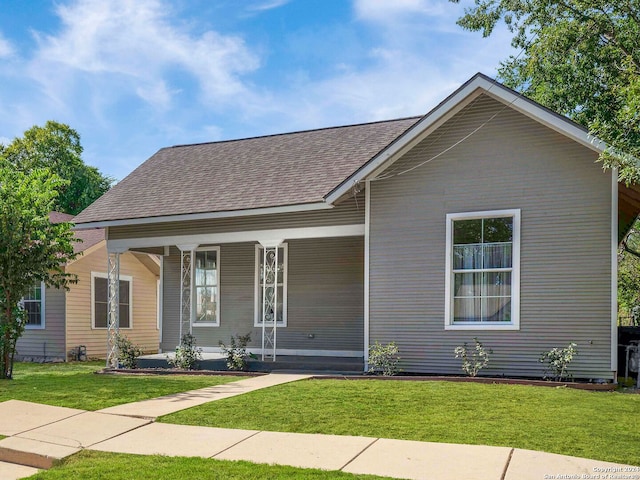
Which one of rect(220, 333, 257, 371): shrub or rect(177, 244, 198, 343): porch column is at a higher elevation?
rect(177, 244, 198, 343): porch column

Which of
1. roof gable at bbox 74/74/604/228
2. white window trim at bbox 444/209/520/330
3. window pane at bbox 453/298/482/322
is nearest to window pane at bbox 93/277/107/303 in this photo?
roof gable at bbox 74/74/604/228

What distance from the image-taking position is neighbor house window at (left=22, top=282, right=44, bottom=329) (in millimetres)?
19953

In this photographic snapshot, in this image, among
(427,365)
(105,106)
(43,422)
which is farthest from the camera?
(105,106)

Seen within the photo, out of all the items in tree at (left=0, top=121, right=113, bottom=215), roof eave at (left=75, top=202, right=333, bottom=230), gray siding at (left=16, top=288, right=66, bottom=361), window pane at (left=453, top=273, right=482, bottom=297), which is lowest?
gray siding at (left=16, top=288, right=66, bottom=361)

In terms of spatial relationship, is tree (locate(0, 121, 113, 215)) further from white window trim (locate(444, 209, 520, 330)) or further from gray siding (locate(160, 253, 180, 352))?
white window trim (locate(444, 209, 520, 330))

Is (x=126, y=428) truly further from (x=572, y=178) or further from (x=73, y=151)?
(x=73, y=151)

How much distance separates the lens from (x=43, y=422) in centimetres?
851

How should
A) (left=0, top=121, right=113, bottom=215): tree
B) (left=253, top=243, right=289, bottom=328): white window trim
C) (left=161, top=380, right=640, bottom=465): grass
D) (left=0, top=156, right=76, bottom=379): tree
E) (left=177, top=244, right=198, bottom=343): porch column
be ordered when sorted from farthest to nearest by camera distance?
(left=0, top=121, right=113, bottom=215): tree → (left=177, top=244, right=198, bottom=343): porch column → (left=253, top=243, right=289, bottom=328): white window trim → (left=0, top=156, right=76, bottom=379): tree → (left=161, top=380, right=640, bottom=465): grass

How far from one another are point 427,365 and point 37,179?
8.99 m

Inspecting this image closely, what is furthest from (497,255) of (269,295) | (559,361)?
(269,295)

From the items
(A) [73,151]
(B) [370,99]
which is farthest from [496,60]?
(A) [73,151]

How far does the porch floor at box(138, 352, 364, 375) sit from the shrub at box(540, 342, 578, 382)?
141 inches

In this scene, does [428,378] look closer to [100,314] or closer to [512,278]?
[512,278]

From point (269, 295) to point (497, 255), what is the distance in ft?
20.5
